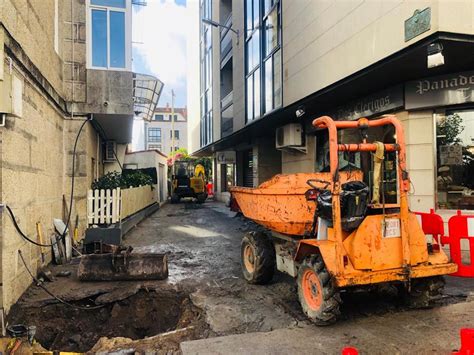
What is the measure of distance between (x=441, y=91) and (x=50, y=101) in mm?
7659

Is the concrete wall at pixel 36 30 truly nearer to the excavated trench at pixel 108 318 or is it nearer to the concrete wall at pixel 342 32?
the excavated trench at pixel 108 318

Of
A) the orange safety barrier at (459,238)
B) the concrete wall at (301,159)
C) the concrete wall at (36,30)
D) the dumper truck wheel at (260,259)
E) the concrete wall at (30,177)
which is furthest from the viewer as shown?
the concrete wall at (301,159)

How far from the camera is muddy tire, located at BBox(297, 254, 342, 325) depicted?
157 inches

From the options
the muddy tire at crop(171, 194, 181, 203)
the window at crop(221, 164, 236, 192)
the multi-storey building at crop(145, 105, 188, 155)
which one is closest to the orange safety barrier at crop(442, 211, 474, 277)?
the window at crop(221, 164, 236, 192)

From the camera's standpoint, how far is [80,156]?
9.56m

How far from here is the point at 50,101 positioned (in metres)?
7.52

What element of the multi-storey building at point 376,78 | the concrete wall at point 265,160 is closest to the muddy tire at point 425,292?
the multi-storey building at point 376,78

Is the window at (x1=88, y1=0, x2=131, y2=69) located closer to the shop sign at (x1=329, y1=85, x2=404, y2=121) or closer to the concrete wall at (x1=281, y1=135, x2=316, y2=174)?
the concrete wall at (x1=281, y1=135, x2=316, y2=174)

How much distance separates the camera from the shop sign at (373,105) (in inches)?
303

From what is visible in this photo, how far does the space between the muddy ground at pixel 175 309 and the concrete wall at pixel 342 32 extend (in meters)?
4.04

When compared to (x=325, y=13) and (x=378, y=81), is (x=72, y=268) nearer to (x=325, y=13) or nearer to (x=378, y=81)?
(x=378, y=81)

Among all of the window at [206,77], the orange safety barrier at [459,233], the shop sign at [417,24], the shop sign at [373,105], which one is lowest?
the orange safety barrier at [459,233]

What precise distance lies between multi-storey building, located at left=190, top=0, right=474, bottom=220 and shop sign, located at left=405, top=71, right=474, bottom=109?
17mm

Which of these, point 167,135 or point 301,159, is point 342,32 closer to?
point 301,159
